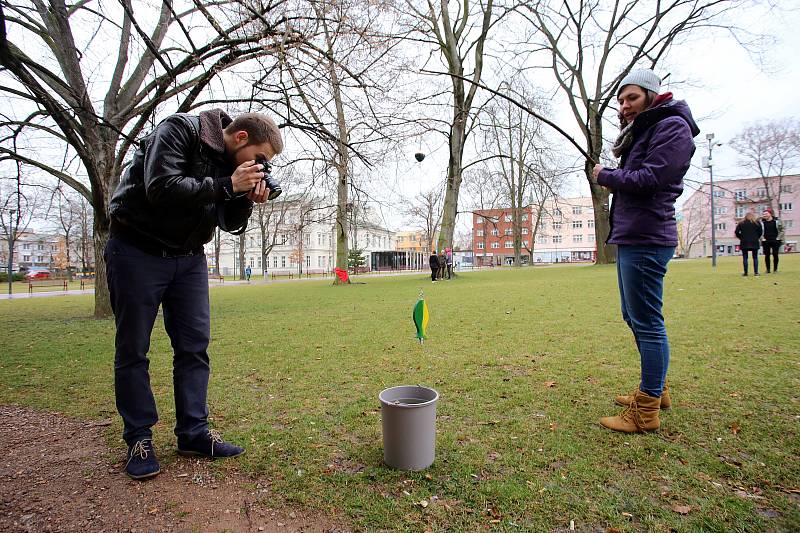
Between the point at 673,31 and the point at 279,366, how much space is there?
20.5 metres

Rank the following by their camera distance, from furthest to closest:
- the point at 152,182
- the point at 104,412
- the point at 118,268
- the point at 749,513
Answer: the point at 104,412 < the point at 118,268 < the point at 152,182 < the point at 749,513

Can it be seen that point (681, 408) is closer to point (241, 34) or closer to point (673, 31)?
point (241, 34)

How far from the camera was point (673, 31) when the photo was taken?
17.2m

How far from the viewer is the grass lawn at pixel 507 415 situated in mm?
1849

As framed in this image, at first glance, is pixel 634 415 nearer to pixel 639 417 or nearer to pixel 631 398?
pixel 639 417

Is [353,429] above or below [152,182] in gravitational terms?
below

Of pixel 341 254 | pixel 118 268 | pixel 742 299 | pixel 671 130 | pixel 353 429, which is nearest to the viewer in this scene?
pixel 118 268

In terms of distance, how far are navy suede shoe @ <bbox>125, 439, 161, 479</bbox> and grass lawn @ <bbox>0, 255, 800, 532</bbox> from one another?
0.29 metres

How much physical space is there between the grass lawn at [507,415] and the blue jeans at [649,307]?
0.35m

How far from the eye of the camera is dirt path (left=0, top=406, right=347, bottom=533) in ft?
5.94

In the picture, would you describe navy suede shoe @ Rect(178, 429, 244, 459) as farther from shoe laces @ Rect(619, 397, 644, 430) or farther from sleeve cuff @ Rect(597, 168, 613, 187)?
sleeve cuff @ Rect(597, 168, 613, 187)

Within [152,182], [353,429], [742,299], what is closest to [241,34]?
[152,182]

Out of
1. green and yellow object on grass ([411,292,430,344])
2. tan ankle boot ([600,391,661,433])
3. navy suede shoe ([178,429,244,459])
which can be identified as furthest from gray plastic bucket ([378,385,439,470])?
tan ankle boot ([600,391,661,433])

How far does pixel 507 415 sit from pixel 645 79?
228 centimetres
